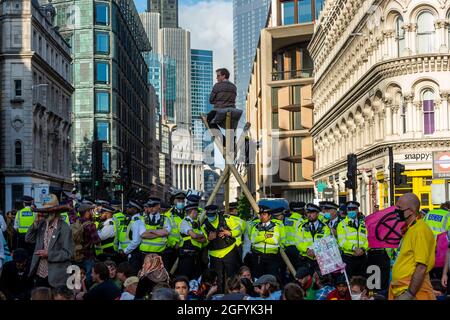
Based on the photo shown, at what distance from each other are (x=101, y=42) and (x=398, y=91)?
160 ft

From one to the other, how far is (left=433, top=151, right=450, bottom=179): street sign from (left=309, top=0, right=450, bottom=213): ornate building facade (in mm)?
8542

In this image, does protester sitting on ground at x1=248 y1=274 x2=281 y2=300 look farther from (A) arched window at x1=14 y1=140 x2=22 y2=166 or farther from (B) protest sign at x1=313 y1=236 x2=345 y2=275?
(A) arched window at x1=14 y1=140 x2=22 y2=166

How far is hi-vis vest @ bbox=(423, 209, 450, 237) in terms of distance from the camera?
13.2 meters

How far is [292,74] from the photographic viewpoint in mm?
78938

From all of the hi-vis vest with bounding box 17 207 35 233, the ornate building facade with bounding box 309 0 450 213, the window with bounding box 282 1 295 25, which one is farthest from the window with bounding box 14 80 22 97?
the hi-vis vest with bounding box 17 207 35 233

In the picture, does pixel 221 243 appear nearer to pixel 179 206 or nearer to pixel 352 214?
pixel 179 206

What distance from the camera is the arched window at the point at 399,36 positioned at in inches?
1592

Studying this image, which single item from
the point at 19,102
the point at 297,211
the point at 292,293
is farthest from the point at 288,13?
the point at 292,293

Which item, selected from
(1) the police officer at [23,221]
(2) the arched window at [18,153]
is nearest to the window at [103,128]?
(2) the arched window at [18,153]

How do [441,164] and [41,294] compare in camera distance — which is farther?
[441,164]

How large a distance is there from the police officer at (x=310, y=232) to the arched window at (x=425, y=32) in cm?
2654

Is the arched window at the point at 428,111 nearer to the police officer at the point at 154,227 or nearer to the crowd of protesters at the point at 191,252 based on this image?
the crowd of protesters at the point at 191,252

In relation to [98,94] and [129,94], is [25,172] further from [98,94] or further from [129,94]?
[129,94]
